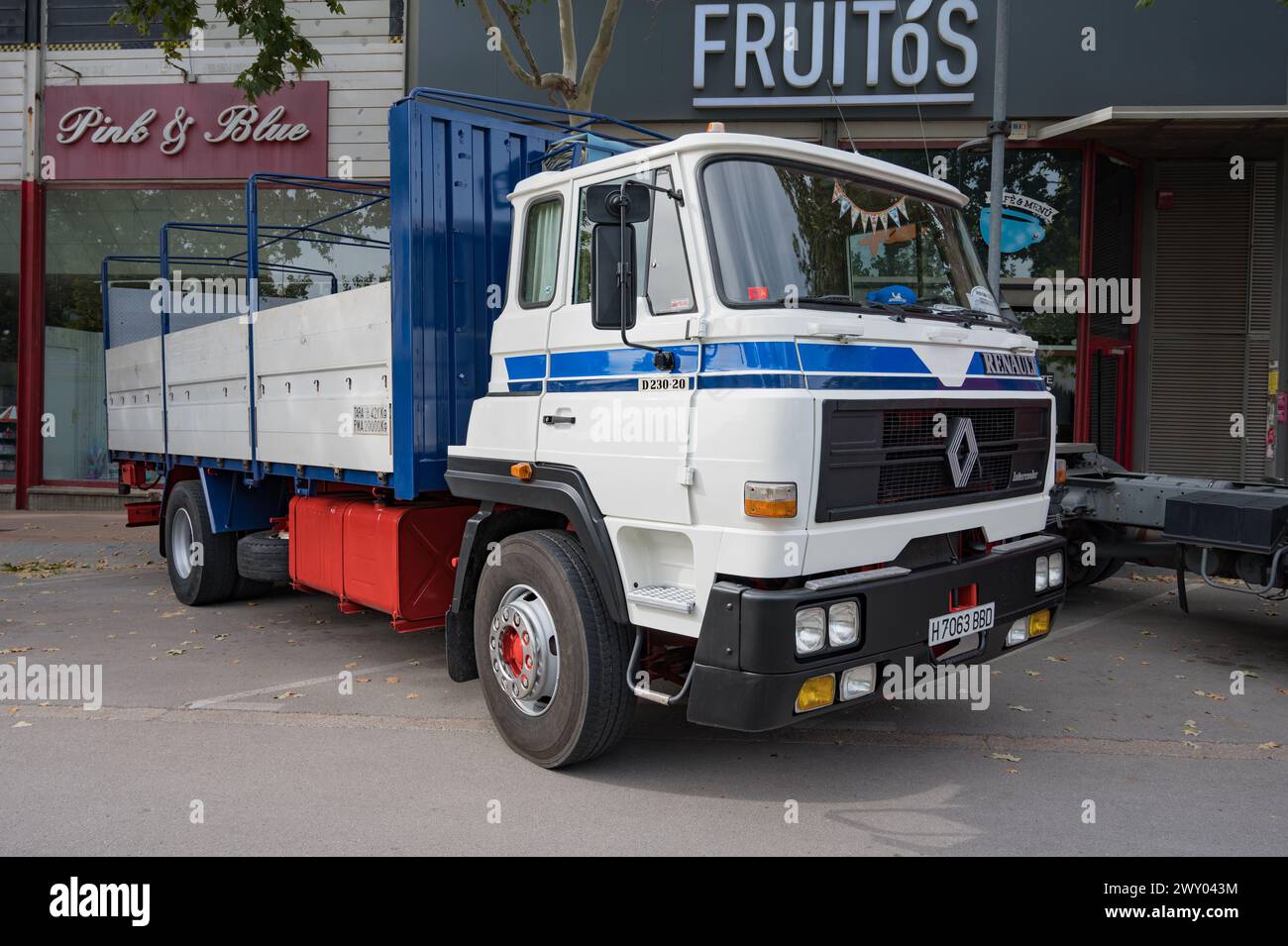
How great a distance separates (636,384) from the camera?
13.9ft

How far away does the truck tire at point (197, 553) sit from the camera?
8.19 meters

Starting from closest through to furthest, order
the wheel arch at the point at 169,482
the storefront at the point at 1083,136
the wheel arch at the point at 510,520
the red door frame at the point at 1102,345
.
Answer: the wheel arch at the point at 510,520 → the wheel arch at the point at 169,482 → the storefront at the point at 1083,136 → the red door frame at the point at 1102,345

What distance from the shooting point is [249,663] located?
6.59 m

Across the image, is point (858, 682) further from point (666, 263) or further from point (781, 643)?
point (666, 263)

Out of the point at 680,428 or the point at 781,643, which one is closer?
the point at 781,643

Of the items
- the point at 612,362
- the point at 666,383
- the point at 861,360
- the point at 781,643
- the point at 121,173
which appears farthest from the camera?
the point at 121,173

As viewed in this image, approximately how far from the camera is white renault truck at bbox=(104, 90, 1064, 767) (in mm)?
3818

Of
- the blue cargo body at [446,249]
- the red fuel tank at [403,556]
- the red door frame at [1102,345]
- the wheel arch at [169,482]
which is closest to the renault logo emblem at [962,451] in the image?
the blue cargo body at [446,249]

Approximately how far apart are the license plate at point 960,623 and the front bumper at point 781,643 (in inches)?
1.7

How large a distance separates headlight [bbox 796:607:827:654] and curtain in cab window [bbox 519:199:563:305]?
1940 mm

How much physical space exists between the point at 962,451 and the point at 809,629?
1.18 metres

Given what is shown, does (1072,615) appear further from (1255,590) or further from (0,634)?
(0,634)

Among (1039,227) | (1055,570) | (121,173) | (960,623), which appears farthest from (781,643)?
(121,173)

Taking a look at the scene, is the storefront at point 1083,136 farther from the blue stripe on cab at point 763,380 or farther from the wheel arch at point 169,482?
the blue stripe on cab at point 763,380
